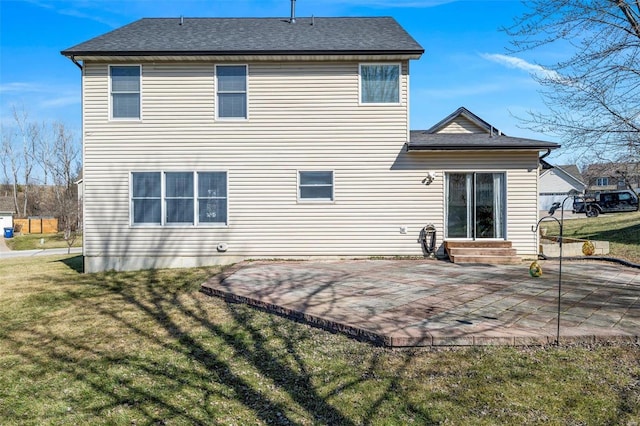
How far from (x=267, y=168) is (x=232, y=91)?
2.27m

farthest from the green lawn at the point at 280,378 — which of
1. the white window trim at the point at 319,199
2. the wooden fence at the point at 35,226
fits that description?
the wooden fence at the point at 35,226

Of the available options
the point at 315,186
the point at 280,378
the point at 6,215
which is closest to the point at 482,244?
the point at 315,186

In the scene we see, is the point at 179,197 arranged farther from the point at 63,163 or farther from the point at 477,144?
the point at 63,163

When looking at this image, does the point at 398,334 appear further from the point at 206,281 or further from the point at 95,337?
the point at 206,281

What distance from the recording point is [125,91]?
33.1 feet

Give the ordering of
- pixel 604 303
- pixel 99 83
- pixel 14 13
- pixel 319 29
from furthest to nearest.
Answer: pixel 14 13
pixel 319 29
pixel 99 83
pixel 604 303

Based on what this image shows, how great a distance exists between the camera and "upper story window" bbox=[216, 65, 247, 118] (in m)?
10.1

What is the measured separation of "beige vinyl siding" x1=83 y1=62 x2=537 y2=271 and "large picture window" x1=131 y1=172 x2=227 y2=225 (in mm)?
189

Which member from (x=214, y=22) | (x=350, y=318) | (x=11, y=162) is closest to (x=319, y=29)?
(x=214, y=22)

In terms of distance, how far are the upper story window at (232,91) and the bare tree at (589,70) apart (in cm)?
660

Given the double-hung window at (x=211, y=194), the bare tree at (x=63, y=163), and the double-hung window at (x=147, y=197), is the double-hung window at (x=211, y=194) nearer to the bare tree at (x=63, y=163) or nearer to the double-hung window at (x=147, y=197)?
the double-hung window at (x=147, y=197)

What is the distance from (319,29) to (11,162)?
5222 centimetres

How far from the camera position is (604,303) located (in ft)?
18.5

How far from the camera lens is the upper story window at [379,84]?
1007 centimetres
